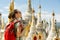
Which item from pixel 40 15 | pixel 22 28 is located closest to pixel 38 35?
pixel 40 15

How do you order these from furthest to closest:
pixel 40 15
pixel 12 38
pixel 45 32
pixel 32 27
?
pixel 40 15, pixel 45 32, pixel 32 27, pixel 12 38

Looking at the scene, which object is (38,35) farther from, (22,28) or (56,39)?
(22,28)

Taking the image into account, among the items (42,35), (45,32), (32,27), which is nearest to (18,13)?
(32,27)

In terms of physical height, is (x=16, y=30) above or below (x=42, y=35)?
above

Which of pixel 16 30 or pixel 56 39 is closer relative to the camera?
pixel 16 30

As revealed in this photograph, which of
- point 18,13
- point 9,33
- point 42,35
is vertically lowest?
point 42,35

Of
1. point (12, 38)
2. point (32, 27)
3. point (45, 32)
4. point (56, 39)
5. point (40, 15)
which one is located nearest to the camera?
point (12, 38)

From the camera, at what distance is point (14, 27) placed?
3.12 meters

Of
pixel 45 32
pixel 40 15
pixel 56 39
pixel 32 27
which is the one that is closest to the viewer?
pixel 56 39

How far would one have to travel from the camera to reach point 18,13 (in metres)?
3.18

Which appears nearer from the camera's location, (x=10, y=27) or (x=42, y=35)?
(x=10, y=27)

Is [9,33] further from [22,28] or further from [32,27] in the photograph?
[32,27]

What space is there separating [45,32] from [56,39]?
281 centimetres

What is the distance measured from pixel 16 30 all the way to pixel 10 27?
0.29ft
